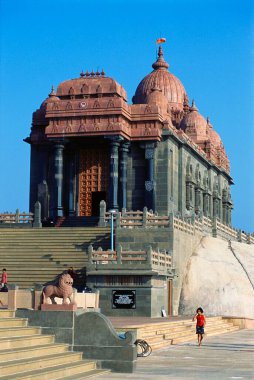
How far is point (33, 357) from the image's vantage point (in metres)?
16.7

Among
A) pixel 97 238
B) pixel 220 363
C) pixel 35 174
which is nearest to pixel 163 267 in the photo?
pixel 97 238

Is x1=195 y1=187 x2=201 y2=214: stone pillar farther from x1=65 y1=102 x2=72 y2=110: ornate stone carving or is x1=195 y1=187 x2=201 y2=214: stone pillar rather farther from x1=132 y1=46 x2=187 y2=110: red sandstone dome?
x1=65 y1=102 x2=72 y2=110: ornate stone carving

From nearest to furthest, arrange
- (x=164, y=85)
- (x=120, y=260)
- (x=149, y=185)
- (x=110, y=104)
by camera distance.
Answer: (x=120, y=260) → (x=110, y=104) → (x=149, y=185) → (x=164, y=85)

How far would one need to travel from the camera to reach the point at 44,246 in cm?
3903

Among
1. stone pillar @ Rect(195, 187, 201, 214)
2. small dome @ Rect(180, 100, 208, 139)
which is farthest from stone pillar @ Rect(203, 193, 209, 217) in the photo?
small dome @ Rect(180, 100, 208, 139)

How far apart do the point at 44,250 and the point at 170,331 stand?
500 inches

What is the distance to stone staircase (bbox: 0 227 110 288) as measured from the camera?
36.1 meters

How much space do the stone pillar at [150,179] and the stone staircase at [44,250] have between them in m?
9.13

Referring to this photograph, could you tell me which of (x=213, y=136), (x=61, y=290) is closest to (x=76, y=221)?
(x=213, y=136)

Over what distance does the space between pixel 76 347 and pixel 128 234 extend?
19971mm

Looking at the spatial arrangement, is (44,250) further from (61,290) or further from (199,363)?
(61,290)

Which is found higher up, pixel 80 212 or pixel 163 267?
pixel 80 212

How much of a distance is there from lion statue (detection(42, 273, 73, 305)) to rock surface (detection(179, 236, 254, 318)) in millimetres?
18766

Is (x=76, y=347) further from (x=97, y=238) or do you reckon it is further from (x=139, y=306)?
(x=97, y=238)
